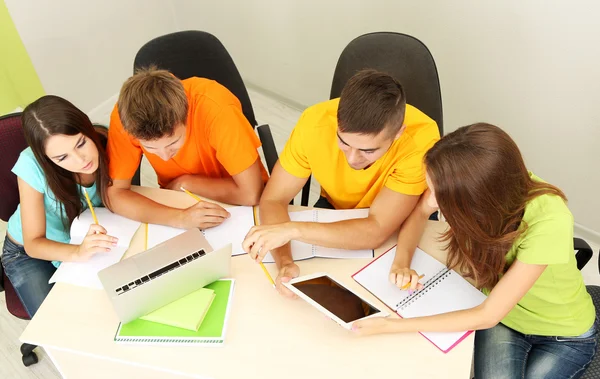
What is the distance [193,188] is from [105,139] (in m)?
0.34

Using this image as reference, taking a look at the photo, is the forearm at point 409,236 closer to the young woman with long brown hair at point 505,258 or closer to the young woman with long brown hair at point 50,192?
the young woman with long brown hair at point 505,258

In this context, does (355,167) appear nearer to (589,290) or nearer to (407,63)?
(407,63)

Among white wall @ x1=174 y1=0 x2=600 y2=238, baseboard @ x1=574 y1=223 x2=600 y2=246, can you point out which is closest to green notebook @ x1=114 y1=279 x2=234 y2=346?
white wall @ x1=174 y1=0 x2=600 y2=238

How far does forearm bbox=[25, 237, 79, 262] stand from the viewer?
61.8 inches

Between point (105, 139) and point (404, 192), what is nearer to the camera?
point (404, 192)

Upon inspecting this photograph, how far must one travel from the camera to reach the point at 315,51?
2.98 meters

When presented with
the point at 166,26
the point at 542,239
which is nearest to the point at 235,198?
the point at 542,239

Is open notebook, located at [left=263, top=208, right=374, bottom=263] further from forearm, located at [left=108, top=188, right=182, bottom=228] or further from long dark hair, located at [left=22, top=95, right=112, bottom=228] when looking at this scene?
long dark hair, located at [left=22, top=95, right=112, bottom=228]

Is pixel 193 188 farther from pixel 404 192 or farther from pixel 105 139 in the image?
pixel 404 192

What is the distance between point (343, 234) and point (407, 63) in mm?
686

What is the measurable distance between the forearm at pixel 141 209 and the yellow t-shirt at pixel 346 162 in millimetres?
388

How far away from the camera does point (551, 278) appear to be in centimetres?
137

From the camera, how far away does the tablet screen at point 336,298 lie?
1.28m

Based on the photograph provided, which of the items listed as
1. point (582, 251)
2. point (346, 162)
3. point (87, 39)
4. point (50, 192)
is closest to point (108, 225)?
point (50, 192)
